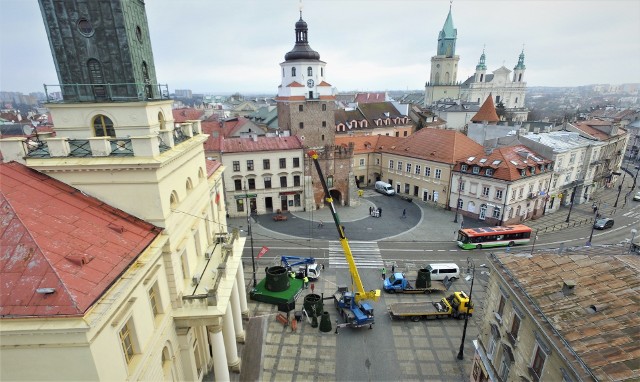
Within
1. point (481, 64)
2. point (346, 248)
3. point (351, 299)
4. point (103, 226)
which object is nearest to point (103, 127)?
point (103, 226)

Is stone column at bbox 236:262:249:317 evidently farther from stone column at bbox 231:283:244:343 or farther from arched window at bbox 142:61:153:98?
arched window at bbox 142:61:153:98

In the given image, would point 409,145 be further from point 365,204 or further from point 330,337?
point 330,337

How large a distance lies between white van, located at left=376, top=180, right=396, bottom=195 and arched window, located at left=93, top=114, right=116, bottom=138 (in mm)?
51289

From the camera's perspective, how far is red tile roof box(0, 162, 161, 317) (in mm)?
9781

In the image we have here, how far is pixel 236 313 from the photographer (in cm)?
2466

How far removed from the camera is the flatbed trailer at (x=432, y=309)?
28.1 metres

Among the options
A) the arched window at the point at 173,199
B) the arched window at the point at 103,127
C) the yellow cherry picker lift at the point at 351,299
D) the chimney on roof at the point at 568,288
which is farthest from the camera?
the yellow cherry picker lift at the point at 351,299

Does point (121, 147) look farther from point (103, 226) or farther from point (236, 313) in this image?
point (236, 313)

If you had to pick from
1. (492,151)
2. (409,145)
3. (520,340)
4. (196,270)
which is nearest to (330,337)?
(196,270)

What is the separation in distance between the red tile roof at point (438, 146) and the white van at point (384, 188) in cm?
621

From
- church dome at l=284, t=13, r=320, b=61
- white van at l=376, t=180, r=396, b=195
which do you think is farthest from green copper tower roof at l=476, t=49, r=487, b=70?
church dome at l=284, t=13, r=320, b=61

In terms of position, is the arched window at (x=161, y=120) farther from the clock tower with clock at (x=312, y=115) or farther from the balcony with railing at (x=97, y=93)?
the clock tower with clock at (x=312, y=115)

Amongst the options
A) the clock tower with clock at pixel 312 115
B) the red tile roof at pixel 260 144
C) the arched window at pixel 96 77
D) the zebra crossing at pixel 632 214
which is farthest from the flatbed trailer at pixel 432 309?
the zebra crossing at pixel 632 214

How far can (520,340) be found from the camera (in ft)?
53.6
